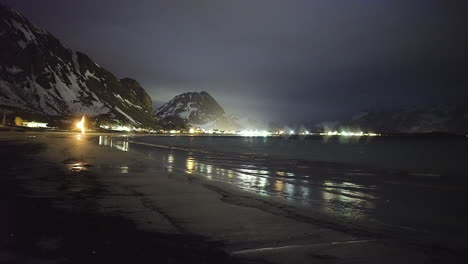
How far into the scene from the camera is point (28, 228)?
10.2m

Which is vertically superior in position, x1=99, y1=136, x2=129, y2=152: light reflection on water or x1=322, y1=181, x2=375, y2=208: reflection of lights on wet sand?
x1=99, y1=136, x2=129, y2=152: light reflection on water

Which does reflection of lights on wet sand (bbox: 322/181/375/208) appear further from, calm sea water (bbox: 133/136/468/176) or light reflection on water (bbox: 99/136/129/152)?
light reflection on water (bbox: 99/136/129/152)

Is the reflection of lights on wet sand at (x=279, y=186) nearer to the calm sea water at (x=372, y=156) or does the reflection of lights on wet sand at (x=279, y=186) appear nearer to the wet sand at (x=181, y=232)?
the wet sand at (x=181, y=232)

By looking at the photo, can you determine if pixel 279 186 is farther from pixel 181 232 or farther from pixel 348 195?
pixel 181 232

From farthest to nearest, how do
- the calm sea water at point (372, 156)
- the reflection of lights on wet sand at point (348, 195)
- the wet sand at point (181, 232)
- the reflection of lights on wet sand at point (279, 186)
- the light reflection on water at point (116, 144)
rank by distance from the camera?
the light reflection on water at point (116, 144), the calm sea water at point (372, 156), the reflection of lights on wet sand at point (279, 186), the reflection of lights on wet sand at point (348, 195), the wet sand at point (181, 232)

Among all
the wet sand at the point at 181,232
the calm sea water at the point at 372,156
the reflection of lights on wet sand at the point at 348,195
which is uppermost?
the calm sea water at the point at 372,156

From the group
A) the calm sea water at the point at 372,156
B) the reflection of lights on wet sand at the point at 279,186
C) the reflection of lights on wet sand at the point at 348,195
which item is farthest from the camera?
the calm sea water at the point at 372,156

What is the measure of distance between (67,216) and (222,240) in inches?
210

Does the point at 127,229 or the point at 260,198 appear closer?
the point at 127,229

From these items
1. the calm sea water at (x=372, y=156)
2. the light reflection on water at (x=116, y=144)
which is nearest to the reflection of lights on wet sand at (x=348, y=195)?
the calm sea water at (x=372, y=156)

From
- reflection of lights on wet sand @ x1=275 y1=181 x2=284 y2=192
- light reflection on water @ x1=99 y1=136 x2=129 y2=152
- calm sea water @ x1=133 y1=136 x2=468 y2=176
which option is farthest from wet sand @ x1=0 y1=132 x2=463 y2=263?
light reflection on water @ x1=99 y1=136 x2=129 y2=152

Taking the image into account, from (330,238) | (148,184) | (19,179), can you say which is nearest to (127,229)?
(330,238)

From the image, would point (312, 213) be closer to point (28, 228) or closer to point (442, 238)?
point (442, 238)

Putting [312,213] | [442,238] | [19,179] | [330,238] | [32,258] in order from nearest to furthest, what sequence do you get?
[32,258] → [330,238] → [442,238] → [312,213] → [19,179]
